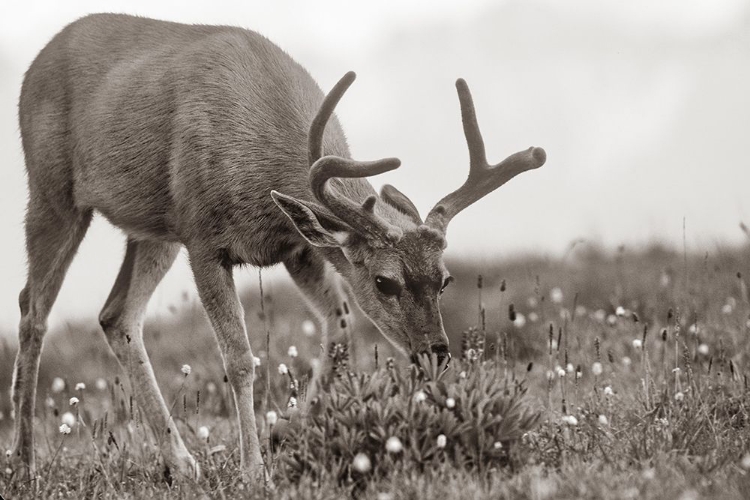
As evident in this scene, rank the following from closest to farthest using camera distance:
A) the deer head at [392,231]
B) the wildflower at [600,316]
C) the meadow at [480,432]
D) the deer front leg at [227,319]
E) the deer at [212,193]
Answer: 1. the meadow at [480,432]
2. the deer head at [392,231]
3. the deer at [212,193]
4. the deer front leg at [227,319]
5. the wildflower at [600,316]

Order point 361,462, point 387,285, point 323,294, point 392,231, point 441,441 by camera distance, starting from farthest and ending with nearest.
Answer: point 323,294 → point 387,285 → point 392,231 → point 441,441 → point 361,462

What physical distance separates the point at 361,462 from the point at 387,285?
1755 millimetres

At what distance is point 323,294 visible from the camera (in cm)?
641

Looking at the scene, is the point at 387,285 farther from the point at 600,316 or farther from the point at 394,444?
the point at 600,316

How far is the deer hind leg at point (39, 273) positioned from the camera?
21.9 feet

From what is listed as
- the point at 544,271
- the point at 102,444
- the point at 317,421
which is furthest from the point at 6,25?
the point at 544,271

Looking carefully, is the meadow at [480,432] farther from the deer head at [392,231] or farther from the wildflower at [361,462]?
the deer head at [392,231]

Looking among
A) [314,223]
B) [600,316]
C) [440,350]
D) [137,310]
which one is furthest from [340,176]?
[600,316]

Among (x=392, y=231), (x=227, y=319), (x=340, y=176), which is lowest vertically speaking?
(x=227, y=319)

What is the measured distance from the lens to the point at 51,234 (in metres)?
6.83

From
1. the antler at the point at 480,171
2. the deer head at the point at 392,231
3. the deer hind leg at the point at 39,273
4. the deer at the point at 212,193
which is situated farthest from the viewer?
the deer hind leg at the point at 39,273

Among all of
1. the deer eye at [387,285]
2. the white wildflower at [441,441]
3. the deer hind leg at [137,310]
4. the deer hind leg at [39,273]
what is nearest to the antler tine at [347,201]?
the deer eye at [387,285]

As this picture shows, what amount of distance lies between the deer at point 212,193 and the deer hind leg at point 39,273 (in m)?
0.01

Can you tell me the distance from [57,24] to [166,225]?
1.63m
